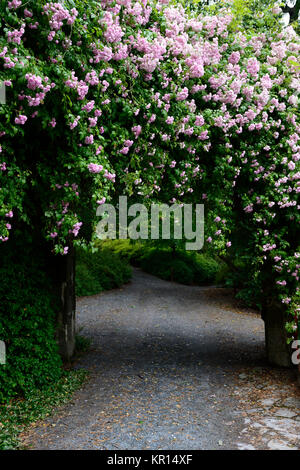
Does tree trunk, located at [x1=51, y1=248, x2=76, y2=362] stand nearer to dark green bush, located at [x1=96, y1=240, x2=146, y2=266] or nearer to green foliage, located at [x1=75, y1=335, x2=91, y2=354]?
green foliage, located at [x1=75, y1=335, x2=91, y2=354]

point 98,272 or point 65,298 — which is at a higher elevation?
point 65,298

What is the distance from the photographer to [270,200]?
5.66 metres

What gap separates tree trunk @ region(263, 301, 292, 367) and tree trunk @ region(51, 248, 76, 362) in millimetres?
3171

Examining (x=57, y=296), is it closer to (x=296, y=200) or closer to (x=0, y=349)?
(x=0, y=349)

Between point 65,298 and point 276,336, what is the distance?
11.3ft

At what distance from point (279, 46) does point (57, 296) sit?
195 inches

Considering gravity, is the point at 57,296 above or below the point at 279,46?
below

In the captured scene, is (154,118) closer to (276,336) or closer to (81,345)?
(276,336)

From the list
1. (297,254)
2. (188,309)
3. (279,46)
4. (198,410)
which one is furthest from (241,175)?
(188,309)

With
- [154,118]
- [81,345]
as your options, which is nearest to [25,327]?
[81,345]

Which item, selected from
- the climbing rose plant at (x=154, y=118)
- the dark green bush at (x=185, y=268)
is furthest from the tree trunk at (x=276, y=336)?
the dark green bush at (x=185, y=268)

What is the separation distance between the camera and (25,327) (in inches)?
207

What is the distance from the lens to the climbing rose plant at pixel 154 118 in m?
3.80

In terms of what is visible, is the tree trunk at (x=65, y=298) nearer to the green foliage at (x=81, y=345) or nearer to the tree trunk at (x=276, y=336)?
the green foliage at (x=81, y=345)
